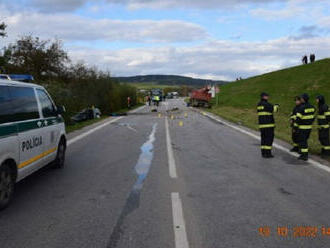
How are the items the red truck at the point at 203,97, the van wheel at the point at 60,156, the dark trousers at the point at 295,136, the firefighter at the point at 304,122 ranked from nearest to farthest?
the van wheel at the point at 60,156 < the firefighter at the point at 304,122 < the dark trousers at the point at 295,136 < the red truck at the point at 203,97

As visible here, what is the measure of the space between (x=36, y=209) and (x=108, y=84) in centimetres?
3044

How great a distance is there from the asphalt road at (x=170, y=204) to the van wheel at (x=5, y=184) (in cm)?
16

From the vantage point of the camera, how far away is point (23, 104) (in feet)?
20.3

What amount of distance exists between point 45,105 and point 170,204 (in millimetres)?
3569

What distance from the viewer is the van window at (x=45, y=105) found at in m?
7.25

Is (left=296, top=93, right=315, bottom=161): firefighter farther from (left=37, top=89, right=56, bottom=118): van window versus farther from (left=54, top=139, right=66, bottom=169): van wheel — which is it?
(left=37, top=89, right=56, bottom=118): van window

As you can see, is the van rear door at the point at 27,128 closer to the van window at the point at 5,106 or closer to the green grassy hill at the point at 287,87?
the van window at the point at 5,106

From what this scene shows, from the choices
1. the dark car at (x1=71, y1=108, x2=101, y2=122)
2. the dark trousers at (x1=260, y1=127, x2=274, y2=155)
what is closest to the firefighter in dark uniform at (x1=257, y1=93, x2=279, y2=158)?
the dark trousers at (x1=260, y1=127, x2=274, y2=155)

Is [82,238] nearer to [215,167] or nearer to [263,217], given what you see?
[263,217]

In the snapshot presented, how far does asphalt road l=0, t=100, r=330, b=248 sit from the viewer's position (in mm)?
4316

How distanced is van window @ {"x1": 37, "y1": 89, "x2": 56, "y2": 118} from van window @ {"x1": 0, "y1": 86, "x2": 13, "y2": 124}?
1.59m

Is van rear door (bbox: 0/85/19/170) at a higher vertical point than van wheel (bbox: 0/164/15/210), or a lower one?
higher

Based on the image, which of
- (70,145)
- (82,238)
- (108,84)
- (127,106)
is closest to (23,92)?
(82,238)

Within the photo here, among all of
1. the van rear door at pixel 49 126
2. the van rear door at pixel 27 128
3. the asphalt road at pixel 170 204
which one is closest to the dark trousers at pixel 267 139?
the asphalt road at pixel 170 204
